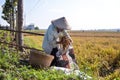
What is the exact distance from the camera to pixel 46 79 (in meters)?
6.84

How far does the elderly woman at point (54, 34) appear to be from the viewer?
8.86m

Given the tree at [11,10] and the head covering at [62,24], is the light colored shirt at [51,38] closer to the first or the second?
the head covering at [62,24]

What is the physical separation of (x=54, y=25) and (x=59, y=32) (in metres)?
0.26

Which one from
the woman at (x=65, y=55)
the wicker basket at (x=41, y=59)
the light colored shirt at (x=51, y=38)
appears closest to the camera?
the wicker basket at (x=41, y=59)

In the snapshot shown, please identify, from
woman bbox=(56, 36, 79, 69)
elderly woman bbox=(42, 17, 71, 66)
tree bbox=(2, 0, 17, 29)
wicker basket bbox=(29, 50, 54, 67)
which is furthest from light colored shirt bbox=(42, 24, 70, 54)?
tree bbox=(2, 0, 17, 29)

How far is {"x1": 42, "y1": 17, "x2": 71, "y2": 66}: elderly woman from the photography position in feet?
29.1

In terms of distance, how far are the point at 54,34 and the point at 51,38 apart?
0.13 meters

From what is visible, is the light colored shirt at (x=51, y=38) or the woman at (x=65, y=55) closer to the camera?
the woman at (x=65, y=55)

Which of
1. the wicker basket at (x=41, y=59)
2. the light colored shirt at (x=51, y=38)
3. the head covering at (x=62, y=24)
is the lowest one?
the wicker basket at (x=41, y=59)

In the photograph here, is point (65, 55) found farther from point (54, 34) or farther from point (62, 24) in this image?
point (62, 24)

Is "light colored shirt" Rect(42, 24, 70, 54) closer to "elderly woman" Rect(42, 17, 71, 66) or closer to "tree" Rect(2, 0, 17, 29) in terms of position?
"elderly woman" Rect(42, 17, 71, 66)

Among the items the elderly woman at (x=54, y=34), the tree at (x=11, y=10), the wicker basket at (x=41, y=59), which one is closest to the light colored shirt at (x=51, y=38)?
the elderly woman at (x=54, y=34)

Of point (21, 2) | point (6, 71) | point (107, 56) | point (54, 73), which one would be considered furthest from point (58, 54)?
point (107, 56)

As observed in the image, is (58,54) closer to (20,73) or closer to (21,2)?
(20,73)
